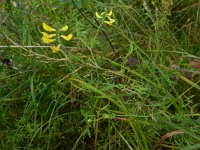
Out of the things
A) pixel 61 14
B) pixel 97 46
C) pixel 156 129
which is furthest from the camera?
pixel 61 14

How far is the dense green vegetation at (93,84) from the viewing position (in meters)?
1.54

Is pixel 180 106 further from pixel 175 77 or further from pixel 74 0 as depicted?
pixel 74 0

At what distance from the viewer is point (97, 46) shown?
179 centimetres

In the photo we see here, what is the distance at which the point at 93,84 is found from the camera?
63.4 inches

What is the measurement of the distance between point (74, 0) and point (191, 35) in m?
0.62

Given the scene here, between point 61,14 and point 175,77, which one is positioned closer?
point 175,77

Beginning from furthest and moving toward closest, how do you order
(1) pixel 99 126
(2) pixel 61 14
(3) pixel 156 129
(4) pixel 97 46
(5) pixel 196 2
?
(5) pixel 196 2
(2) pixel 61 14
(4) pixel 97 46
(1) pixel 99 126
(3) pixel 156 129

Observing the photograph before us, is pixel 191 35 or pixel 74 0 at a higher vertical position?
pixel 74 0

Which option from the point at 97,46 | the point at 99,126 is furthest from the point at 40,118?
the point at 97,46

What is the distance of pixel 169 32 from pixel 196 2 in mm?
302

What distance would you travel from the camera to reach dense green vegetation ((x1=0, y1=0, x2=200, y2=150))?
1538 mm

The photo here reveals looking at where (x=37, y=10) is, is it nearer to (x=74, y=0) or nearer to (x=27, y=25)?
(x=27, y=25)

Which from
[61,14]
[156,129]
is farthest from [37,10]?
[156,129]

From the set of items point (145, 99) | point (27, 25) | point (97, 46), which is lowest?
point (145, 99)
